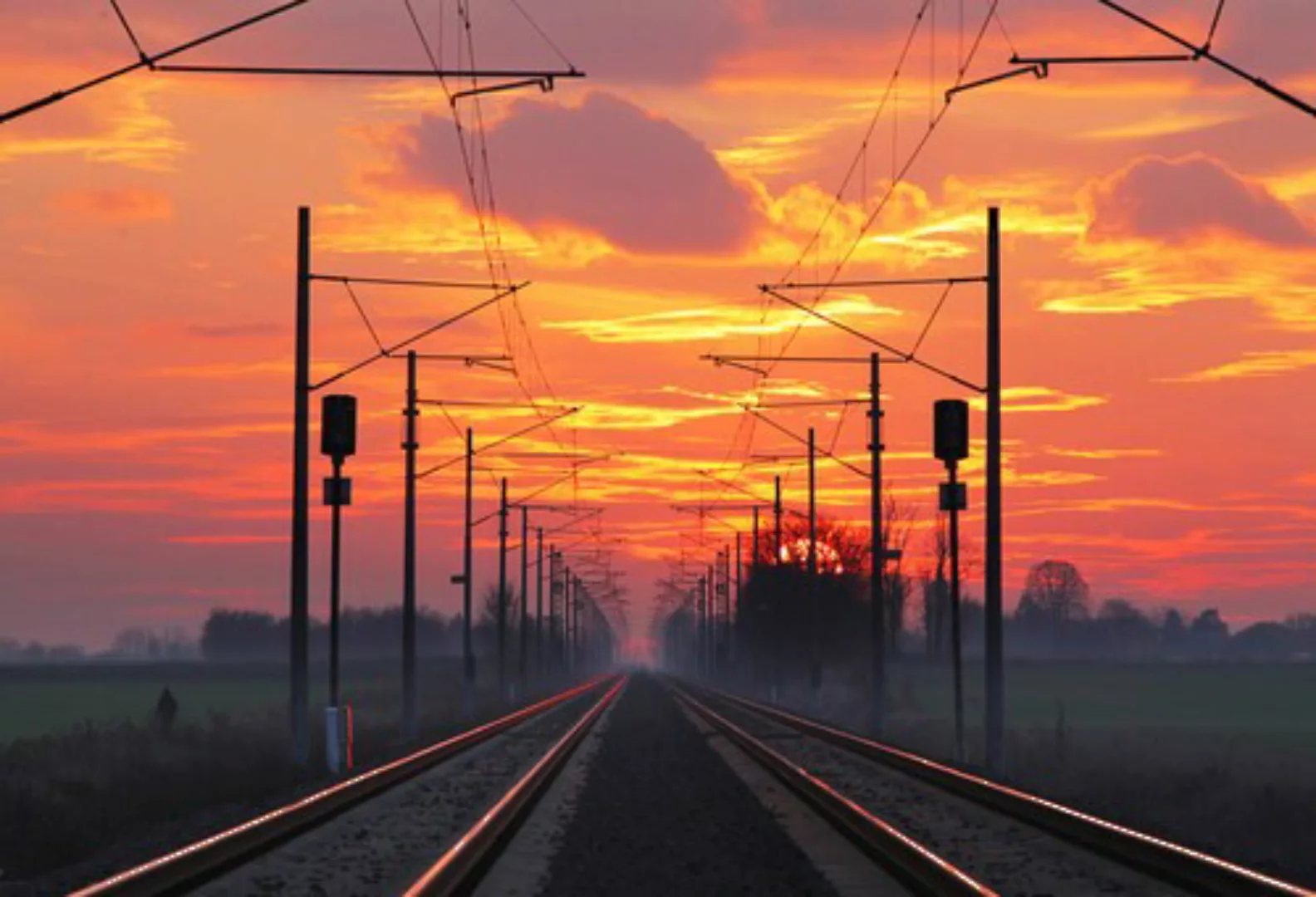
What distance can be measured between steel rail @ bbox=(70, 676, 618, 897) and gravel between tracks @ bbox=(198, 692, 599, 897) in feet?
0.58

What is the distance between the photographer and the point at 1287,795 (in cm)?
3706

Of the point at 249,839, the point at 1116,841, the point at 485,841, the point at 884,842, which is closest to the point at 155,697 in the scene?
the point at 249,839

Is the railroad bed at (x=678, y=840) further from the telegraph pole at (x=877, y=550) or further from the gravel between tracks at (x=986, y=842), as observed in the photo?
the telegraph pole at (x=877, y=550)

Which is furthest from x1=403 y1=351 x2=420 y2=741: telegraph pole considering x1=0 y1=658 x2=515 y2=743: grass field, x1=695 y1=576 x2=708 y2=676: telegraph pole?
x1=695 y1=576 x2=708 y2=676: telegraph pole

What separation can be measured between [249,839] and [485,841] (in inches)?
104

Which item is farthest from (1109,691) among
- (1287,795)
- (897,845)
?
(897,845)

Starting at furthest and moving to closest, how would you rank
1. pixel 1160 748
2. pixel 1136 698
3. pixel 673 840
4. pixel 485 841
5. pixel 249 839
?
pixel 1136 698, pixel 1160 748, pixel 673 840, pixel 249 839, pixel 485 841

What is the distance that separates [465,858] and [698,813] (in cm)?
767

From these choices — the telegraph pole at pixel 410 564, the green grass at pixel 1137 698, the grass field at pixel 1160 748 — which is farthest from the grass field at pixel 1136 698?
the telegraph pole at pixel 410 564

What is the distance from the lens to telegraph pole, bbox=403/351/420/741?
55.3m

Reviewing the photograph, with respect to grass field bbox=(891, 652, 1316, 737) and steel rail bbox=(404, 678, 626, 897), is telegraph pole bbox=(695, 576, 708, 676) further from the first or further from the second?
steel rail bbox=(404, 678, 626, 897)

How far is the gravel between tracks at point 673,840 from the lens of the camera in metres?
19.2

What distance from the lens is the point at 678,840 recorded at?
23.7 meters

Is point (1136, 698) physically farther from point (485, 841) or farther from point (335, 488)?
point (485, 841)
